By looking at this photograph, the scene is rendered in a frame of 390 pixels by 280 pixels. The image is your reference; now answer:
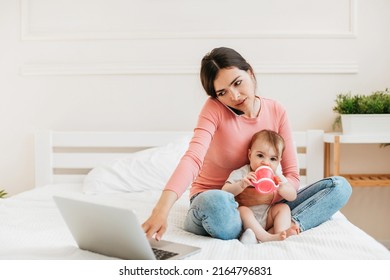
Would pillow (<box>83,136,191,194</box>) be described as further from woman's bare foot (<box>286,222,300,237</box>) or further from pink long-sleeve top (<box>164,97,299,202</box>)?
woman's bare foot (<box>286,222,300,237</box>)

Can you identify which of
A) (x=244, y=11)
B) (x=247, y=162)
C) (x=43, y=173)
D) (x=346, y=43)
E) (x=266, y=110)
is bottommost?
(x=43, y=173)

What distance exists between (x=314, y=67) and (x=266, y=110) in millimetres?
765

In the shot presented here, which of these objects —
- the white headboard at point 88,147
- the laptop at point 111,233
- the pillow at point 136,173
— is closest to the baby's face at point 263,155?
the laptop at point 111,233

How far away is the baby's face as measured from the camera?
1206mm

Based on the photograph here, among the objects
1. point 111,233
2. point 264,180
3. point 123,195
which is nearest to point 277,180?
point 264,180

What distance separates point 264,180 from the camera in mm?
1103

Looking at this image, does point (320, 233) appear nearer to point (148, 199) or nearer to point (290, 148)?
point (290, 148)

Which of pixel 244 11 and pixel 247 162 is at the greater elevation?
pixel 244 11

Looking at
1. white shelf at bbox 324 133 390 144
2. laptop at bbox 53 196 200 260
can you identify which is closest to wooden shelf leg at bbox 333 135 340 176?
white shelf at bbox 324 133 390 144

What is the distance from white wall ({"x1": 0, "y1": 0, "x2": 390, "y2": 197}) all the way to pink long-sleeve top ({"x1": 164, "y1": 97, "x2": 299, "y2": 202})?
71 centimetres

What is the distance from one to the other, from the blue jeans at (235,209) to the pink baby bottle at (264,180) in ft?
0.22

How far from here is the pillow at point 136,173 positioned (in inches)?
71.1

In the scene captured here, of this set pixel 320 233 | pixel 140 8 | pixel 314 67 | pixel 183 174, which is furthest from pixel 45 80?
pixel 320 233

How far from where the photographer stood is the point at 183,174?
3.51ft
